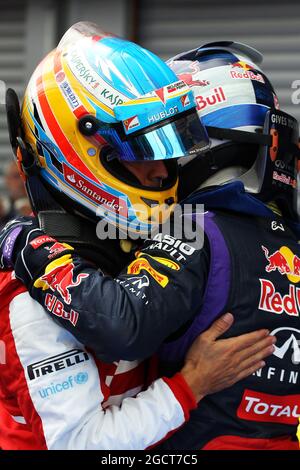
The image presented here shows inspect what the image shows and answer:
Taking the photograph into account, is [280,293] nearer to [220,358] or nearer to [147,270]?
[220,358]

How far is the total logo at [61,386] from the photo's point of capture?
1.75m

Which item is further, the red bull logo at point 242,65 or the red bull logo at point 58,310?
the red bull logo at point 242,65

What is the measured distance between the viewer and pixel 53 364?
178 centimetres

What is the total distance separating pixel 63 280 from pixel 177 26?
216 inches

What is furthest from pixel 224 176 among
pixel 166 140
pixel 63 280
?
pixel 63 280

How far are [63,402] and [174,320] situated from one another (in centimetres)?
35

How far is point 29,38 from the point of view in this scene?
710cm

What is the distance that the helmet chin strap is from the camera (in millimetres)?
2088

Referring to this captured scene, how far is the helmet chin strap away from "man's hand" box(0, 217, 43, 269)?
1.74ft

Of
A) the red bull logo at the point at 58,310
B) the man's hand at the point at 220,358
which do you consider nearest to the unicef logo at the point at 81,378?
the red bull logo at the point at 58,310

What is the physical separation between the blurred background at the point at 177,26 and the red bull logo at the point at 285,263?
4.18 m

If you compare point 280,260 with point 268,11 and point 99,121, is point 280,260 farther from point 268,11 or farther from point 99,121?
point 268,11

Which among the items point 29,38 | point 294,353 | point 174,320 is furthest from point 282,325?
point 29,38

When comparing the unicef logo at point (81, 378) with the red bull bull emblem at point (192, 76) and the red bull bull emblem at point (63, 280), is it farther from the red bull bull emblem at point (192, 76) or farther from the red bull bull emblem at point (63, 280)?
the red bull bull emblem at point (192, 76)
